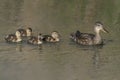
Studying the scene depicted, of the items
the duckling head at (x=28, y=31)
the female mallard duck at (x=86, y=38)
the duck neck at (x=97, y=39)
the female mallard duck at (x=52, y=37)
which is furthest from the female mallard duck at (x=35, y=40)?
the duck neck at (x=97, y=39)

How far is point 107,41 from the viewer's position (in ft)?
56.7

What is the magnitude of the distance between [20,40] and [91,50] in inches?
91.4

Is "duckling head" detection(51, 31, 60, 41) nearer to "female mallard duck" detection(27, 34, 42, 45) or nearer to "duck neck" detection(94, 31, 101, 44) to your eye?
"female mallard duck" detection(27, 34, 42, 45)

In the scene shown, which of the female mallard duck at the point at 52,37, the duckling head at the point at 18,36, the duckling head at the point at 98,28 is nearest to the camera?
the female mallard duck at the point at 52,37

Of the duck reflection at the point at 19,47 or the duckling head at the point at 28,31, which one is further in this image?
the duckling head at the point at 28,31

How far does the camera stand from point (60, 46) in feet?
54.7

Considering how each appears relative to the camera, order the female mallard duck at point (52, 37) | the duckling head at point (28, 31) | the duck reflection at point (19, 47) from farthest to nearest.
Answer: the duckling head at point (28, 31), the female mallard duck at point (52, 37), the duck reflection at point (19, 47)

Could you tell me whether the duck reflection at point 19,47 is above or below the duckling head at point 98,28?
below

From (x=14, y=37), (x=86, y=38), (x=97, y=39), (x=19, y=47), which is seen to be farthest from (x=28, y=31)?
(x=97, y=39)

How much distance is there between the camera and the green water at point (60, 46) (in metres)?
13.9

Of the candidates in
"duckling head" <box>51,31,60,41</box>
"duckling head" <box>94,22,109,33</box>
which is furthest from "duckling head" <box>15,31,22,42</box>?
"duckling head" <box>94,22,109,33</box>

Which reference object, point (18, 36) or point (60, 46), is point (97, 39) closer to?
point (60, 46)

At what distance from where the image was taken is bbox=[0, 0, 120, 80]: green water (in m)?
13.9

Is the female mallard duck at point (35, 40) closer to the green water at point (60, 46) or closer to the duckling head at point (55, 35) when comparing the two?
the green water at point (60, 46)
